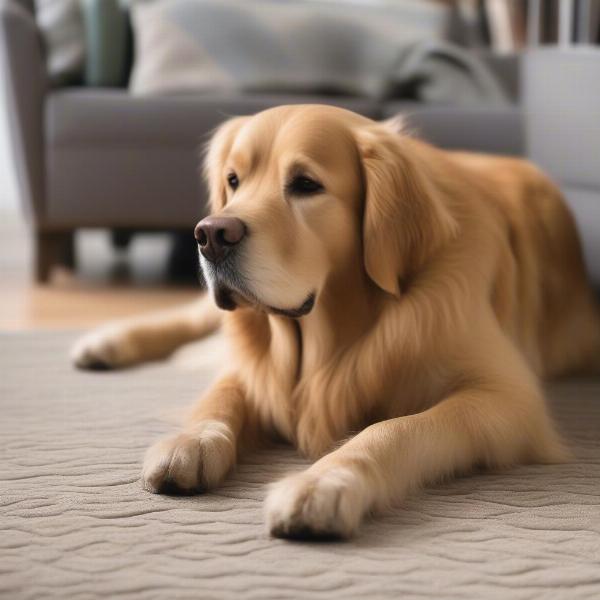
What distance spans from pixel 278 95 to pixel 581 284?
174 centimetres

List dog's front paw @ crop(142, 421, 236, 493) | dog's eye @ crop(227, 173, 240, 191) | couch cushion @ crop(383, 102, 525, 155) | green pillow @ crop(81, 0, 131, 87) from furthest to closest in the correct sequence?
green pillow @ crop(81, 0, 131, 87)
couch cushion @ crop(383, 102, 525, 155)
dog's eye @ crop(227, 173, 240, 191)
dog's front paw @ crop(142, 421, 236, 493)

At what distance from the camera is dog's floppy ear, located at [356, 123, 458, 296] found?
149 centimetres

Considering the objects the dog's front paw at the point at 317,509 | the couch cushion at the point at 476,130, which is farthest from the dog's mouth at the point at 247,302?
the couch cushion at the point at 476,130

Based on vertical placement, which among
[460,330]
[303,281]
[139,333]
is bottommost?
[139,333]

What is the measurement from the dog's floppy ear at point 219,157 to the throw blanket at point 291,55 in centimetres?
185

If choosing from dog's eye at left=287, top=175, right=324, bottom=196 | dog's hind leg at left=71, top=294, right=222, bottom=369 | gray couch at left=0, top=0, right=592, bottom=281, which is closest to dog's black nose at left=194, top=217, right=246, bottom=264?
dog's eye at left=287, top=175, right=324, bottom=196

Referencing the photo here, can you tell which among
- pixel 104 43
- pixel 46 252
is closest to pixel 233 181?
pixel 46 252

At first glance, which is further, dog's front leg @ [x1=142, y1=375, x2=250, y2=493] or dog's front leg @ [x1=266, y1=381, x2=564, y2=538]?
dog's front leg @ [x1=142, y1=375, x2=250, y2=493]

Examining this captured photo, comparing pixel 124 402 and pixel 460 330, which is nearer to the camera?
pixel 460 330

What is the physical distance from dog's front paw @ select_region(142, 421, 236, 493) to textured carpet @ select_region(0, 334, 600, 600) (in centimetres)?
2

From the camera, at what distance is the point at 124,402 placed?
6.38 ft

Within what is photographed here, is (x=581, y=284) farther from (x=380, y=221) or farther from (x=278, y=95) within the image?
(x=278, y=95)

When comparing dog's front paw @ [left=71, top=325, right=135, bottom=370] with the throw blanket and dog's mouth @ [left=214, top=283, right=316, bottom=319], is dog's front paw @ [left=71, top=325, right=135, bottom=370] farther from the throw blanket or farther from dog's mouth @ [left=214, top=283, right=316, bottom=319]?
the throw blanket

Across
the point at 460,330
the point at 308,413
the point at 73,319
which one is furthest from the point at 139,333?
the point at 460,330
